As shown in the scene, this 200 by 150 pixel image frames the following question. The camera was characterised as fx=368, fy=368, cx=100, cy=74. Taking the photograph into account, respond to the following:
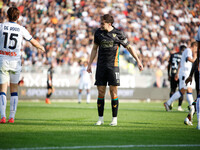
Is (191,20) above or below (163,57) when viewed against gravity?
above

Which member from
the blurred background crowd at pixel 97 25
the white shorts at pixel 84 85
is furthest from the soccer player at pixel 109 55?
the blurred background crowd at pixel 97 25

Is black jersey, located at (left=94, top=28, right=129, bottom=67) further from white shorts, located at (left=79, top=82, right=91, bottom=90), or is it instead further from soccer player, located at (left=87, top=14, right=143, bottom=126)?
white shorts, located at (left=79, top=82, right=91, bottom=90)

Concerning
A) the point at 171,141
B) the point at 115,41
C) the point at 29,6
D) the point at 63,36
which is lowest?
the point at 171,141

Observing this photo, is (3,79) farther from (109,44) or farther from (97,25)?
(97,25)

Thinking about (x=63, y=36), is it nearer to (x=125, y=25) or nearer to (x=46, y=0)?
(x=46, y=0)

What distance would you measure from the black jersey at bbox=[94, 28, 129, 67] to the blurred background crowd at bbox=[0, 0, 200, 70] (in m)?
16.7

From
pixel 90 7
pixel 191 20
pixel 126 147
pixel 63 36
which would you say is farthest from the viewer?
pixel 191 20

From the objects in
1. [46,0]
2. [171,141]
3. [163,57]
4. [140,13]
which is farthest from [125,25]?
[171,141]

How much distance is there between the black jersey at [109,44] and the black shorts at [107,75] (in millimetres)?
111

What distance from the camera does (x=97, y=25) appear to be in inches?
1110

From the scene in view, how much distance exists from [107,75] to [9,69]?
84.3 inches

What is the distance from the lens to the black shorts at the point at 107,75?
26.5 ft

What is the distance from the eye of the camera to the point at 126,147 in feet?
16.4

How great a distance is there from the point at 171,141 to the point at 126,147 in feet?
3.29
